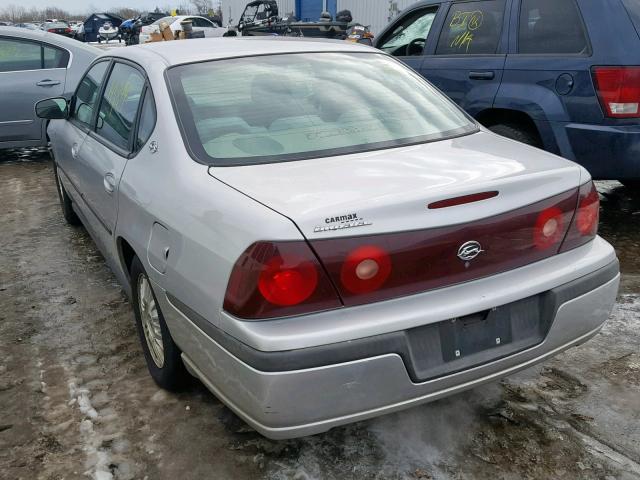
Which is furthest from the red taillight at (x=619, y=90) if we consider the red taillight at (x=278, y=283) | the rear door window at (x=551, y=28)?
the red taillight at (x=278, y=283)

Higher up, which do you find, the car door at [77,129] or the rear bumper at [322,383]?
the car door at [77,129]

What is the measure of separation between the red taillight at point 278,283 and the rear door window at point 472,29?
3.73 m

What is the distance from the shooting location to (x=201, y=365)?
87.5 inches

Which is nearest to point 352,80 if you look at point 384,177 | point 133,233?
point 384,177

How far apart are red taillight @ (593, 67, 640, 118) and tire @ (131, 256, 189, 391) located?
125 inches

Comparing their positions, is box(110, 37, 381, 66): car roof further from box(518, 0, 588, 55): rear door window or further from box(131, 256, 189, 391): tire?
box(518, 0, 588, 55): rear door window

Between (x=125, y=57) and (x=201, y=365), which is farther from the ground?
(x=125, y=57)

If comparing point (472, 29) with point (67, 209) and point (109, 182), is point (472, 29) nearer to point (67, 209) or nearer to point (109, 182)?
point (109, 182)

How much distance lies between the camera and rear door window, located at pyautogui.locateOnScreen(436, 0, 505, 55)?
5.01 metres

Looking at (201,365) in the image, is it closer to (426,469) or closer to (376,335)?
(376,335)

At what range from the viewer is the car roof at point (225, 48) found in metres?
3.03

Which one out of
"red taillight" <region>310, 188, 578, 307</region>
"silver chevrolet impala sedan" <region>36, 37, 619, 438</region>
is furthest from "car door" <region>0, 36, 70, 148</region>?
"red taillight" <region>310, 188, 578, 307</region>

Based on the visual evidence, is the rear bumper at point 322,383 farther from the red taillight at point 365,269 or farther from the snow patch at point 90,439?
the snow patch at point 90,439

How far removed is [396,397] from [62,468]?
134 cm
